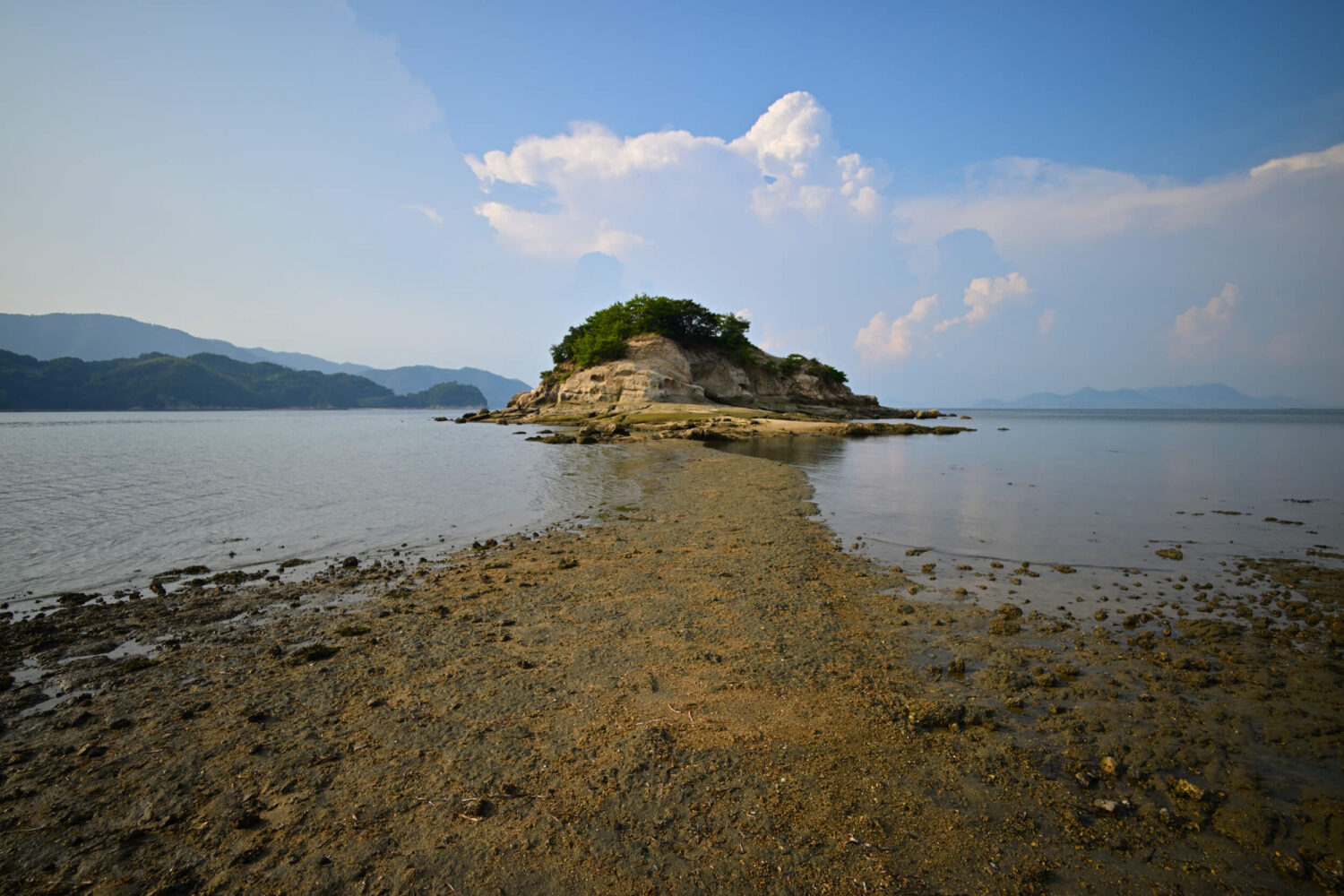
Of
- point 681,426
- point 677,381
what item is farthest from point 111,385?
point 681,426

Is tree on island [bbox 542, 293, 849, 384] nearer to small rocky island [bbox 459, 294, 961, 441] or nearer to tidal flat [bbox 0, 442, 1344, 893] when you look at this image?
small rocky island [bbox 459, 294, 961, 441]

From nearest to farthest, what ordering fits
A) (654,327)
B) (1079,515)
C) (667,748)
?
1. (667,748)
2. (1079,515)
3. (654,327)

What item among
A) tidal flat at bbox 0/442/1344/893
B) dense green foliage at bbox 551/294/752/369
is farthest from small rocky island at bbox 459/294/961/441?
tidal flat at bbox 0/442/1344/893

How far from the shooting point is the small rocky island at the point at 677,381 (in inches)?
2438

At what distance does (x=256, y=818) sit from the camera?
3.81 meters

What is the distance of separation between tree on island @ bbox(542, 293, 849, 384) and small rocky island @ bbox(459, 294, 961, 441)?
14 centimetres

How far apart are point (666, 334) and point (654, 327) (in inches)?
81.4

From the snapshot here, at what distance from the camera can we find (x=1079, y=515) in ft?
49.7

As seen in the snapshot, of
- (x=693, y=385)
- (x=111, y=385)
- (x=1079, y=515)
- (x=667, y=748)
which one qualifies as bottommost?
(x=667, y=748)

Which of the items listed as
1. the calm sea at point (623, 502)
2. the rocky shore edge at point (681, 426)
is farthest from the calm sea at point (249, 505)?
the rocky shore edge at point (681, 426)

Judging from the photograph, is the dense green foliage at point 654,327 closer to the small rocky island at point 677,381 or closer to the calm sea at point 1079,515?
the small rocky island at point 677,381

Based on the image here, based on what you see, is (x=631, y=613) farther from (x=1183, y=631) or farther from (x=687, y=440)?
(x=687, y=440)

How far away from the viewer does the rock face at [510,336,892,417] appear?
2653 inches

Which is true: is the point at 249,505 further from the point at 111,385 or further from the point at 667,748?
the point at 111,385
